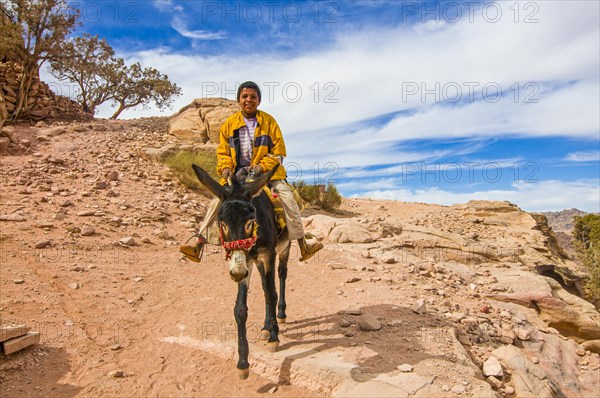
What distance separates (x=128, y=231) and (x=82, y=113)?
1689 cm

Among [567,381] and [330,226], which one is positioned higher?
[330,226]

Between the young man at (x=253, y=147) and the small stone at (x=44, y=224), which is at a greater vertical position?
the young man at (x=253, y=147)

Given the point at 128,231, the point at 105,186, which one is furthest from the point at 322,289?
the point at 105,186

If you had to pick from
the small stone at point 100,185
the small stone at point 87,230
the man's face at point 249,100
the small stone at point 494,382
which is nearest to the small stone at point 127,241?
the small stone at point 87,230

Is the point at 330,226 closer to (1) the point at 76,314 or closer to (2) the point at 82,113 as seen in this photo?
(1) the point at 76,314

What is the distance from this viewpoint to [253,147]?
5.16m

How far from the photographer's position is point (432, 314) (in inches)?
238

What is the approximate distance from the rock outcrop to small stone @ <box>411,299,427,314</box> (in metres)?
14.2

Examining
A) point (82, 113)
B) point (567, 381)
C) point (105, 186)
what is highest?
point (82, 113)

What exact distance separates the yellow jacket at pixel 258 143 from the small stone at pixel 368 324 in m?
2.40

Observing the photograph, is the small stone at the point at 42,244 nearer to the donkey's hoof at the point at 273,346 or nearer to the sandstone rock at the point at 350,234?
the donkey's hoof at the point at 273,346

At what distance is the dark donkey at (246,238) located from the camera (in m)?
3.75

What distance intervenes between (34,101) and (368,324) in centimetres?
2169

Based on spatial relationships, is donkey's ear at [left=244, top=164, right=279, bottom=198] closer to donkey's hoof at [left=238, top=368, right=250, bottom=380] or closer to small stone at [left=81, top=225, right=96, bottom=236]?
donkey's hoof at [left=238, top=368, right=250, bottom=380]
